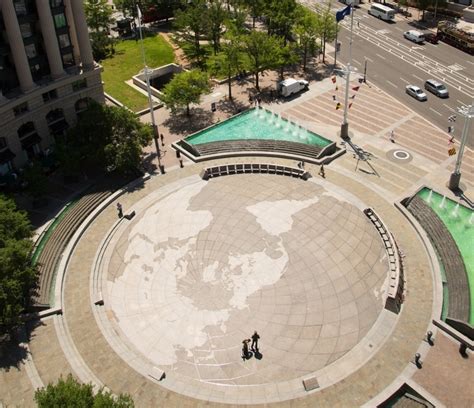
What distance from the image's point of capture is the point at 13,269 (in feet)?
158

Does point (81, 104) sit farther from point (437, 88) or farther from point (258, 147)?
point (437, 88)

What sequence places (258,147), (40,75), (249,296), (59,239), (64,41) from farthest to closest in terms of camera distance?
1. (258,147)
2. (64,41)
3. (40,75)
4. (59,239)
5. (249,296)

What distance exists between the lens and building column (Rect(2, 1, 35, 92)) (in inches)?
2517

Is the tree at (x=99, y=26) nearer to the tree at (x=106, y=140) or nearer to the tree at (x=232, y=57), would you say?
the tree at (x=232, y=57)

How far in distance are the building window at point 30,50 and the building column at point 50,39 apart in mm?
1598

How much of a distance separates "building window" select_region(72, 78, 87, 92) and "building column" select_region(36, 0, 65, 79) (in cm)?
268

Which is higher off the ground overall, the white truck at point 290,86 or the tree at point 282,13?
the tree at point 282,13

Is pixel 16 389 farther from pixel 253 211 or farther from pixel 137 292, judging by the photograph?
pixel 253 211

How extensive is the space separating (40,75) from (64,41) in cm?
594

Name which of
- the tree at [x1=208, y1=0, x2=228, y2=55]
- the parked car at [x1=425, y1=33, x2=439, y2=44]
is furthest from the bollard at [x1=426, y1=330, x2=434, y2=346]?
the parked car at [x1=425, y1=33, x2=439, y2=44]

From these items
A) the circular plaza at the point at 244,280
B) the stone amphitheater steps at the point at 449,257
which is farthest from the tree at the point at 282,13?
the stone amphitheater steps at the point at 449,257

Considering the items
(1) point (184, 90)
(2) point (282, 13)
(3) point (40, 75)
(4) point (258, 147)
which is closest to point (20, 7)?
(3) point (40, 75)

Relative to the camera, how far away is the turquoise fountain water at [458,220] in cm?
5641

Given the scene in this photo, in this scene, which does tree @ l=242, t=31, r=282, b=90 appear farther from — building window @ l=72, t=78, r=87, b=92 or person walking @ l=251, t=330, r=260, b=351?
person walking @ l=251, t=330, r=260, b=351
